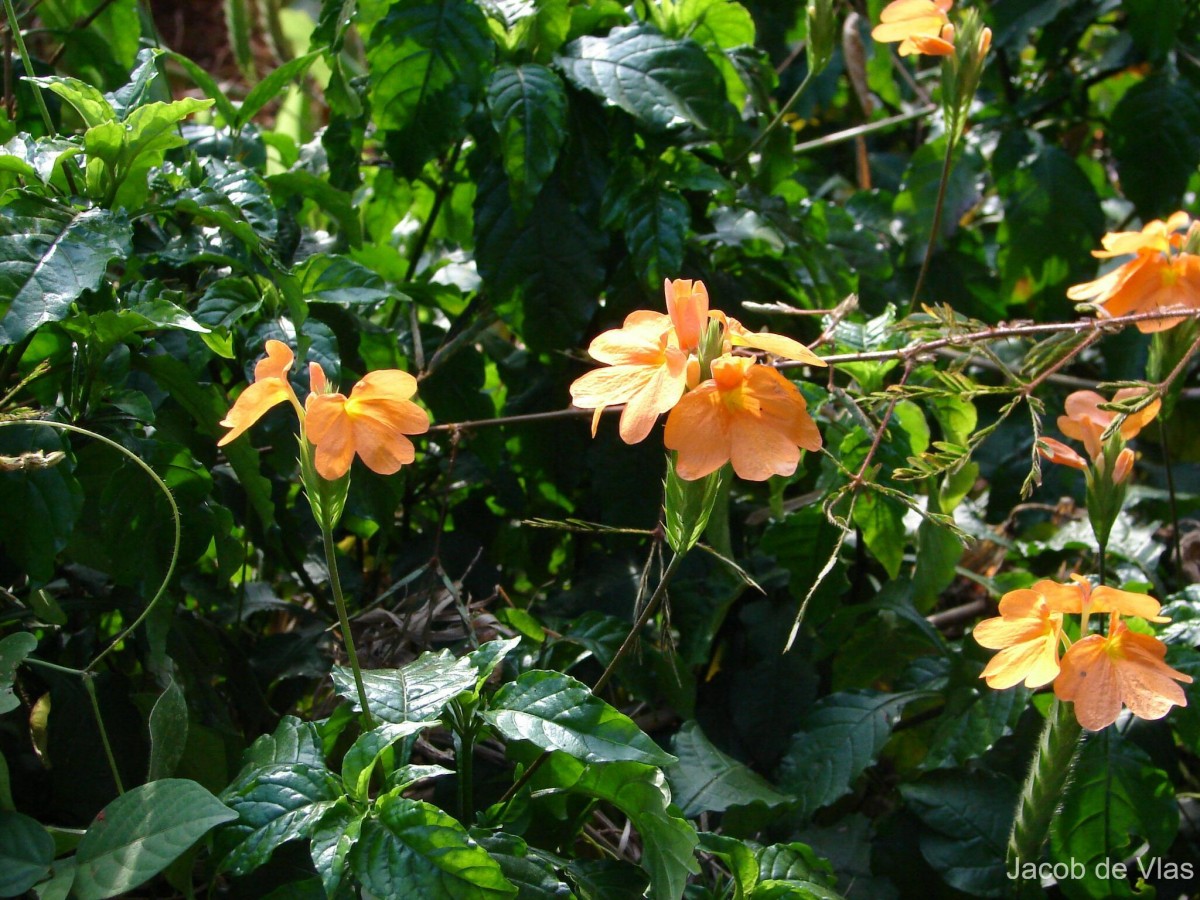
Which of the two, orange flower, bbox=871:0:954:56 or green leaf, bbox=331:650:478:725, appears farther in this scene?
orange flower, bbox=871:0:954:56

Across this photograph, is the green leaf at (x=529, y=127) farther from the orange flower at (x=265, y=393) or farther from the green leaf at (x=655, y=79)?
the orange flower at (x=265, y=393)

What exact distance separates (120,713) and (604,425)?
2.11 ft

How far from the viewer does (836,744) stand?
123cm

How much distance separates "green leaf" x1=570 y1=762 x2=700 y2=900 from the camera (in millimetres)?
829

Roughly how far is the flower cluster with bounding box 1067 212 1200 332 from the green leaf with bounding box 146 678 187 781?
3.15 feet

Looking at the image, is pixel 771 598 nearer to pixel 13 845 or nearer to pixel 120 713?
pixel 120 713

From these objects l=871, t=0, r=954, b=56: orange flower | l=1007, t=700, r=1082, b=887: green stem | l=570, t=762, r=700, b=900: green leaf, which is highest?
l=871, t=0, r=954, b=56: orange flower

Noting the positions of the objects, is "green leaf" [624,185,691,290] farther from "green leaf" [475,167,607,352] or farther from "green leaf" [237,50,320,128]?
"green leaf" [237,50,320,128]

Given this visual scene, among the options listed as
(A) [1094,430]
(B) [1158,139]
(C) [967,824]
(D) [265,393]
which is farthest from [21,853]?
(B) [1158,139]

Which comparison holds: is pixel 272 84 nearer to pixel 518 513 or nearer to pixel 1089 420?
pixel 518 513

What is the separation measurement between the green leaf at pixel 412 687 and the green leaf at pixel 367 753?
3 centimetres

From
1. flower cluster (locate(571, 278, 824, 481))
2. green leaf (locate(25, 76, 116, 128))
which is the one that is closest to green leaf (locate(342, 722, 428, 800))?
flower cluster (locate(571, 278, 824, 481))

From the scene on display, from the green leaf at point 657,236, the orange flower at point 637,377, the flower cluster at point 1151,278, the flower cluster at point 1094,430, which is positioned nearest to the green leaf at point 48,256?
the orange flower at point 637,377

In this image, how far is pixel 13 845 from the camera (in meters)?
0.83
